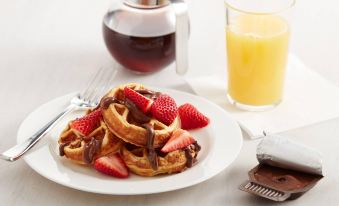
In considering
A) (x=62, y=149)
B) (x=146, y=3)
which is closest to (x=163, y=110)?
(x=62, y=149)

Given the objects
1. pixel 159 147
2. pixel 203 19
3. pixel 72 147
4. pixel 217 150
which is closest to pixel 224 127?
pixel 217 150

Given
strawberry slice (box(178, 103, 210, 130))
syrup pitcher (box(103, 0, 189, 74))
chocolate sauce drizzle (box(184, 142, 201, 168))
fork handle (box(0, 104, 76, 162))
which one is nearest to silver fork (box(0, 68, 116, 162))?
fork handle (box(0, 104, 76, 162))

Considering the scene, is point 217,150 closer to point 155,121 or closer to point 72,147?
point 155,121

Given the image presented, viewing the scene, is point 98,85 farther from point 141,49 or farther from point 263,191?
point 263,191

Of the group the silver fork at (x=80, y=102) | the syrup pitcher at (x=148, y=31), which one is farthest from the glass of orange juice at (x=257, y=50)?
the silver fork at (x=80, y=102)

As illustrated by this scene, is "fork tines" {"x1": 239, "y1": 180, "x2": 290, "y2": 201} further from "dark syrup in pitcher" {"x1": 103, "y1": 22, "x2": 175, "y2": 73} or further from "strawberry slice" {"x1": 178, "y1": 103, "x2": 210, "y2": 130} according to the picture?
"dark syrup in pitcher" {"x1": 103, "y1": 22, "x2": 175, "y2": 73}
